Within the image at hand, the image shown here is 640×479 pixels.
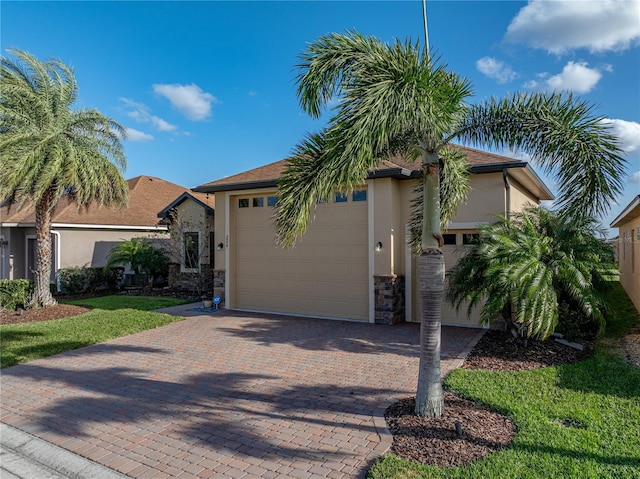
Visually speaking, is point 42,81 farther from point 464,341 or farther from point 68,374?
point 464,341

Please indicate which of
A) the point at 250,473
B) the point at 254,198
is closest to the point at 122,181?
the point at 254,198

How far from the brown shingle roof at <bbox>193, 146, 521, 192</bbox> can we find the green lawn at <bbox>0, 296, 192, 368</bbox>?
13.1ft

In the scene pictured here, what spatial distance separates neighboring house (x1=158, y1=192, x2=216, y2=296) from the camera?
52.7ft

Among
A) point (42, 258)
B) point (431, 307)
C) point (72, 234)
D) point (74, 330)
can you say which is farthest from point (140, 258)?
point (431, 307)

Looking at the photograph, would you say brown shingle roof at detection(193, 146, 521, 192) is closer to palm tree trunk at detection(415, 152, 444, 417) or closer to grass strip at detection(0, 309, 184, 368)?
grass strip at detection(0, 309, 184, 368)

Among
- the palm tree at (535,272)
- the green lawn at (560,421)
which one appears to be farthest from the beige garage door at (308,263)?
the green lawn at (560,421)

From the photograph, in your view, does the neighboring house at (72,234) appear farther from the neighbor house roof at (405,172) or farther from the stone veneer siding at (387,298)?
the stone veneer siding at (387,298)

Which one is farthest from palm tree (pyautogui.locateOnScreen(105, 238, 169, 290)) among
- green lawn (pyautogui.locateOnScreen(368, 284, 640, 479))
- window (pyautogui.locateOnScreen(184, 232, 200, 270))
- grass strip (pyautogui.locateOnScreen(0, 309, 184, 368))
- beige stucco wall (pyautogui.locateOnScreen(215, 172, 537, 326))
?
green lawn (pyautogui.locateOnScreen(368, 284, 640, 479))

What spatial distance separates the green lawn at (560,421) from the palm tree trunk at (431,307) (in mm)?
856

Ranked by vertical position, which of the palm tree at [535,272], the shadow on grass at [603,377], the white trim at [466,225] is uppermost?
the white trim at [466,225]

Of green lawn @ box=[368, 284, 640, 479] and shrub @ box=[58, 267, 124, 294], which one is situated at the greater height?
shrub @ box=[58, 267, 124, 294]

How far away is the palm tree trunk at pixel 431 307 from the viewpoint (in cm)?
476

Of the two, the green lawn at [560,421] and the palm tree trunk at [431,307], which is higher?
the palm tree trunk at [431,307]

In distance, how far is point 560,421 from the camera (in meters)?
4.62
